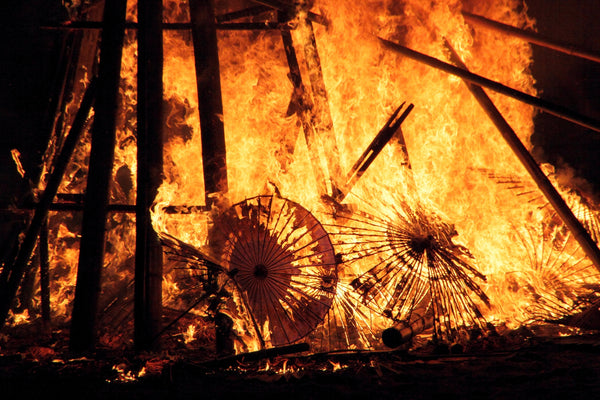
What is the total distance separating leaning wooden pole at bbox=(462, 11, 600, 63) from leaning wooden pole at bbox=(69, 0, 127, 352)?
17.6ft

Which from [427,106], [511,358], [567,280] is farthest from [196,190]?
[567,280]

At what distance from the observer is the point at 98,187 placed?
5508 mm

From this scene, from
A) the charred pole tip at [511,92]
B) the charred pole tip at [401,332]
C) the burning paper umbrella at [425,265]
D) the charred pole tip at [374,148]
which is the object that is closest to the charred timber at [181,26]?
the charred pole tip at [511,92]

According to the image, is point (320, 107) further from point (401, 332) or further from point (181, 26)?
point (401, 332)

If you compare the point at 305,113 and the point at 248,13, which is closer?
the point at 305,113

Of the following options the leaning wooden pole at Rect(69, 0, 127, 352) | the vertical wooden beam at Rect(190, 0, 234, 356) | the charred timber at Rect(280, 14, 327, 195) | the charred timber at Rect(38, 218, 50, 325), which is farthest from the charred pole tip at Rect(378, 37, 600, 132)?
the charred timber at Rect(38, 218, 50, 325)

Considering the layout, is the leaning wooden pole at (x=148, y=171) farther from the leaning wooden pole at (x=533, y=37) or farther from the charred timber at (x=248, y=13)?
the leaning wooden pole at (x=533, y=37)

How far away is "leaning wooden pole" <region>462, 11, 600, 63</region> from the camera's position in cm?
641

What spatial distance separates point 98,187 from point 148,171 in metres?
0.63

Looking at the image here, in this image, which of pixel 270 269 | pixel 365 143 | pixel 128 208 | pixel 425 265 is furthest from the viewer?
pixel 365 143

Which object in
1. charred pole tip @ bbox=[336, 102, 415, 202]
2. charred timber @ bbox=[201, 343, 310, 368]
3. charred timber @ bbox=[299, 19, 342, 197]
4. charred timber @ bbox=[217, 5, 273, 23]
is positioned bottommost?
charred timber @ bbox=[201, 343, 310, 368]

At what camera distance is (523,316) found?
656 centimetres

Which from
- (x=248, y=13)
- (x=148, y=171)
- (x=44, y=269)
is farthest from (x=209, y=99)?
(x=44, y=269)

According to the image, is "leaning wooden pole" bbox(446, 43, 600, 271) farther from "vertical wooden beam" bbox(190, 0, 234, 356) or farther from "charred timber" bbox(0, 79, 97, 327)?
"charred timber" bbox(0, 79, 97, 327)
